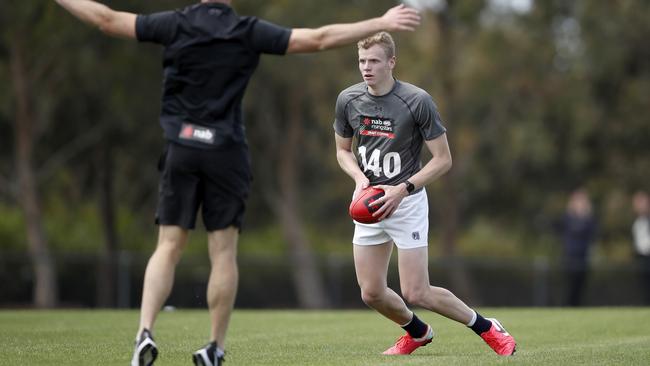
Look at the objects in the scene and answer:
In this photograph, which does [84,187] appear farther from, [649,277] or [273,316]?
[273,316]

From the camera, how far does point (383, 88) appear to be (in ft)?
28.0

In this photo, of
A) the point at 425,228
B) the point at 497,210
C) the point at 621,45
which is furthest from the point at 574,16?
the point at 425,228

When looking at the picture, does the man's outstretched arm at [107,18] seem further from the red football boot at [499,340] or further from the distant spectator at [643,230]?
the distant spectator at [643,230]

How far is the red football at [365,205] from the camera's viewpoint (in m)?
8.30

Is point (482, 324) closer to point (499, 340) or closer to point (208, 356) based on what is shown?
point (499, 340)

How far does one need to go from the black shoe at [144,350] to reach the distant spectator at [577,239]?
17.7 m

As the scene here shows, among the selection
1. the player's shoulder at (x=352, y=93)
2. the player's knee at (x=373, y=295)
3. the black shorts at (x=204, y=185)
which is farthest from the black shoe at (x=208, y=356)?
the player's shoulder at (x=352, y=93)

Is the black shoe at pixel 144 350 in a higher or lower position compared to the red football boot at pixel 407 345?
higher

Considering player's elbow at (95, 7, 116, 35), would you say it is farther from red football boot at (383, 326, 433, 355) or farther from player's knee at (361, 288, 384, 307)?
red football boot at (383, 326, 433, 355)

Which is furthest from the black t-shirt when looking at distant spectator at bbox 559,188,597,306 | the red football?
distant spectator at bbox 559,188,597,306

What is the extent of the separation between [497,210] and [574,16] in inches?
325

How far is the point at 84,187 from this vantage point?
36.8m

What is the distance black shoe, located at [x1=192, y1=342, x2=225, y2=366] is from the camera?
6.69 meters

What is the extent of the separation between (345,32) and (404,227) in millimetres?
2263
